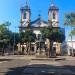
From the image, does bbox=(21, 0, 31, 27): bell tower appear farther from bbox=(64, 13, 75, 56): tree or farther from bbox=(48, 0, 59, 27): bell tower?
bbox=(64, 13, 75, 56): tree

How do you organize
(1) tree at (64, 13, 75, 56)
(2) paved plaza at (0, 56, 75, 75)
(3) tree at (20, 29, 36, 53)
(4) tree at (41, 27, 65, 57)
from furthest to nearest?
(3) tree at (20, 29, 36, 53) → (4) tree at (41, 27, 65, 57) → (1) tree at (64, 13, 75, 56) → (2) paved plaza at (0, 56, 75, 75)

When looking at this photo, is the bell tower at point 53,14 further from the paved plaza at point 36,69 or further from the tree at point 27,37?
the paved plaza at point 36,69

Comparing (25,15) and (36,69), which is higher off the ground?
(25,15)

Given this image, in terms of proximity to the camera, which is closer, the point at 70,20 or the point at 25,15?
the point at 70,20

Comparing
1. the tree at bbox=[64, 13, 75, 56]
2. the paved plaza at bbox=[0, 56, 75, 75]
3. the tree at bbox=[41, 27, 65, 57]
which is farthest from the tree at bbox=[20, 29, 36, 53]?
the paved plaza at bbox=[0, 56, 75, 75]

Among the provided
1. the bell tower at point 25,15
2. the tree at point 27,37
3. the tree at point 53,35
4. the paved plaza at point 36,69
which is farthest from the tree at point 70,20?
the bell tower at point 25,15

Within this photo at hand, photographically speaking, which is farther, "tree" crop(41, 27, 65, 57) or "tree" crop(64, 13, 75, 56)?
"tree" crop(41, 27, 65, 57)

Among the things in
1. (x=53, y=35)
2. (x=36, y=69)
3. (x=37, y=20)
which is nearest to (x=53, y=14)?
(x=37, y=20)

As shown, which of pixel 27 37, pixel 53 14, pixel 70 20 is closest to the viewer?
pixel 70 20

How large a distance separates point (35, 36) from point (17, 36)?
19.0ft

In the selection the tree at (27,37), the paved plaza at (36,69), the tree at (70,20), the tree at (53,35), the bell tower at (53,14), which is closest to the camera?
the paved plaza at (36,69)

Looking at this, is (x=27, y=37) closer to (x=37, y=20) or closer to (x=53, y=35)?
(x=53, y=35)

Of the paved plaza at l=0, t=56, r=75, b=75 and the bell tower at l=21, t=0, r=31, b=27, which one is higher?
the bell tower at l=21, t=0, r=31, b=27

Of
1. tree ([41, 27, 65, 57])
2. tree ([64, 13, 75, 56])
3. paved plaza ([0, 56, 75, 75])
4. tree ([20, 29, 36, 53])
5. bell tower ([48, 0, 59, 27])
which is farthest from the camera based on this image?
bell tower ([48, 0, 59, 27])
